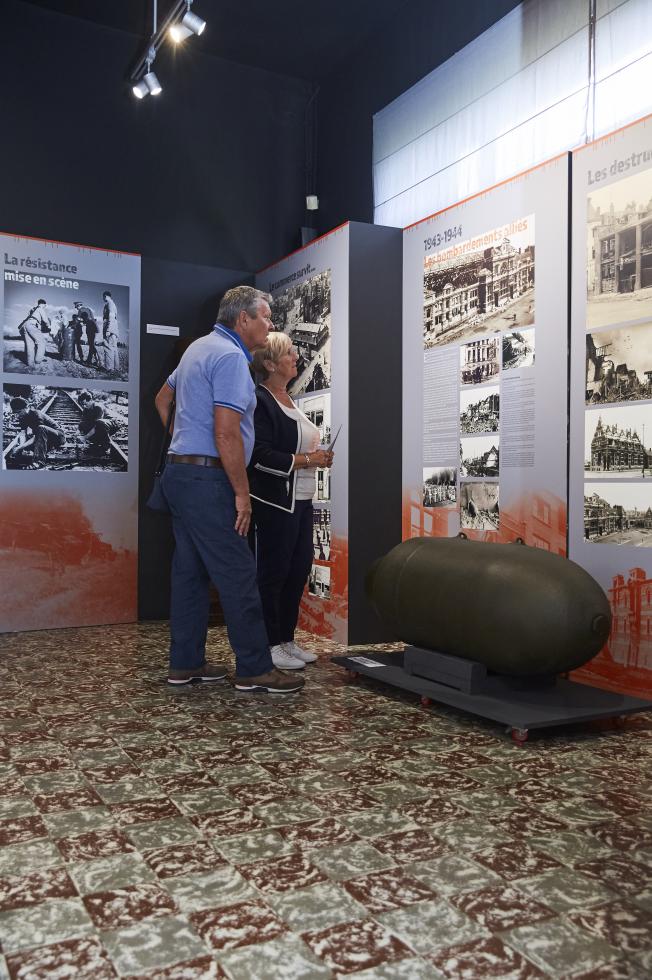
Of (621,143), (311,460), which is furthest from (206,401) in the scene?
(621,143)

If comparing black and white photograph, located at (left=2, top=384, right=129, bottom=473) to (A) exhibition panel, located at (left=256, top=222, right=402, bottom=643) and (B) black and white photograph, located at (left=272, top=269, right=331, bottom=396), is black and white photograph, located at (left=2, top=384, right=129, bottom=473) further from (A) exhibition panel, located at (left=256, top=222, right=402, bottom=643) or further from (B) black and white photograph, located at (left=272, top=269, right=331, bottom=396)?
(A) exhibition panel, located at (left=256, top=222, right=402, bottom=643)

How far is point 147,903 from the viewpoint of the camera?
5.80ft

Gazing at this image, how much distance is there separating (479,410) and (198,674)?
1937 mm

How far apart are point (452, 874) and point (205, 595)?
2.08 m

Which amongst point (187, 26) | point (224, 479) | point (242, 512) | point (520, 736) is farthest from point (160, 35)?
point (520, 736)

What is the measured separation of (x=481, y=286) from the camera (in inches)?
174

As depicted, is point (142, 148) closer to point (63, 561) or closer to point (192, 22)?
point (192, 22)

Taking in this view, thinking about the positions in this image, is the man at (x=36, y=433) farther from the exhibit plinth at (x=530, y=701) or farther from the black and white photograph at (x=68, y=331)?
the exhibit plinth at (x=530, y=701)

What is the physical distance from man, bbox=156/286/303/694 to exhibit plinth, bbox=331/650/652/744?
0.55 m

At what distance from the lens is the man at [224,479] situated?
3.50 meters

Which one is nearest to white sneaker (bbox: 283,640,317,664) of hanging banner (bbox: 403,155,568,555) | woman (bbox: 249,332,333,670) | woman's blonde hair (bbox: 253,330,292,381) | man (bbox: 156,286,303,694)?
woman (bbox: 249,332,333,670)

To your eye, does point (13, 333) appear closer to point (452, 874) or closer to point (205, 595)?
point (205, 595)

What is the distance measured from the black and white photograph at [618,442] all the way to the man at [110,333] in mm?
3253

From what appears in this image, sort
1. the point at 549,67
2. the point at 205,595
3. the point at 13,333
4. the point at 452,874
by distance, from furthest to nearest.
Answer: the point at 13,333, the point at 549,67, the point at 205,595, the point at 452,874
